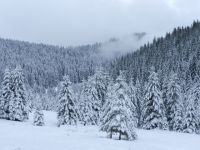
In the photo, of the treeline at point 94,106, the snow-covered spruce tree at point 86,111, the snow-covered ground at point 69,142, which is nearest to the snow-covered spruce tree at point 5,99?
the treeline at point 94,106

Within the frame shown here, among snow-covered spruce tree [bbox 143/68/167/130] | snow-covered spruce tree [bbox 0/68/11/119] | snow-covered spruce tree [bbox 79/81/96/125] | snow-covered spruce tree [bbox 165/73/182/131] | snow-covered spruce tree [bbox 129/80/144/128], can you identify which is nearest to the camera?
snow-covered spruce tree [bbox 143/68/167/130]

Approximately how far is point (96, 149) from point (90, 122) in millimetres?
37050

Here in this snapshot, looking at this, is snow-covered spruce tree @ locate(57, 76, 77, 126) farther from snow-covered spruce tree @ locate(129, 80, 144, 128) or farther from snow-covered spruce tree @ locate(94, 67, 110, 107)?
snow-covered spruce tree @ locate(129, 80, 144, 128)

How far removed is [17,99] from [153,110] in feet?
83.7

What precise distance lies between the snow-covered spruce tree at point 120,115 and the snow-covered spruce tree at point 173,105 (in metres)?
23.3

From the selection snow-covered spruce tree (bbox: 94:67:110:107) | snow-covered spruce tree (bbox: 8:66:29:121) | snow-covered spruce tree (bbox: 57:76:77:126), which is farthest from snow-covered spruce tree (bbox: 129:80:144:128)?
snow-covered spruce tree (bbox: 8:66:29:121)

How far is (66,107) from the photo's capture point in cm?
5306

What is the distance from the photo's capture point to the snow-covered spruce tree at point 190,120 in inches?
2016

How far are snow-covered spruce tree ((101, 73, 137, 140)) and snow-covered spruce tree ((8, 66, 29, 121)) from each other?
86.0 feet

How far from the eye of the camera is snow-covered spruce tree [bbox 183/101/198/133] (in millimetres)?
51219

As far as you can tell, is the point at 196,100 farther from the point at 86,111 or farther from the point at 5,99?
the point at 5,99

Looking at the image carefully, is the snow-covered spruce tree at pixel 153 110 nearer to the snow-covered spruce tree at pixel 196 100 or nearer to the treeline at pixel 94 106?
the treeline at pixel 94 106

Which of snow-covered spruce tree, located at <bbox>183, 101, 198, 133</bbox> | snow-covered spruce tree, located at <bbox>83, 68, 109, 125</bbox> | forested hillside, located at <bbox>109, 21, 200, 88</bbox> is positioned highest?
forested hillside, located at <bbox>109, 21, 200, 88</bbox>

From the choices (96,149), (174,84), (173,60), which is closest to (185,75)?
(173,60)
